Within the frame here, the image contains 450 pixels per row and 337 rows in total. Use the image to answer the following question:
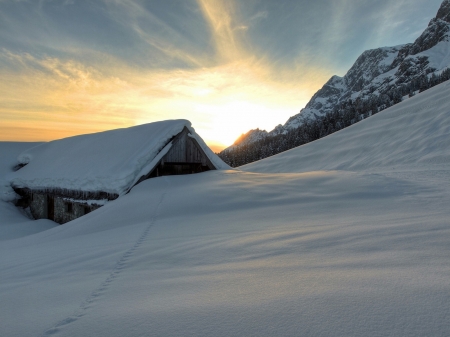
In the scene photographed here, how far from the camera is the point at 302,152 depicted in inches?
964

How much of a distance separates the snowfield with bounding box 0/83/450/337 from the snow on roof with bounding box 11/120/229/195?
420cm

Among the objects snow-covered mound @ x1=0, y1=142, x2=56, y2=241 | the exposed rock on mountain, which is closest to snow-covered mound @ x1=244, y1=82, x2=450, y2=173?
snow-covered mound @ x1=0, y1=142, x2=56, y2=241

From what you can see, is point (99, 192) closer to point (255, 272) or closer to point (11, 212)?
point (11, 212)

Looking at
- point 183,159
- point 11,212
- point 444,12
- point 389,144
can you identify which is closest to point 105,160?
point 183,159

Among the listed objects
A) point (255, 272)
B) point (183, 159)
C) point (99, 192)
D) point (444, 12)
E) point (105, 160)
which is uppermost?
point (444, 12)

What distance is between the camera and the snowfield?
1.56 metres

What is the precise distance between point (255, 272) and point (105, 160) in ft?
38.0

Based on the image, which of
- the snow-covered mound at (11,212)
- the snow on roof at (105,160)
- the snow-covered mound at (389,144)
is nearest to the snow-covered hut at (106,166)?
the snow on roof at (105,160)

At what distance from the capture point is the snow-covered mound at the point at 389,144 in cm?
1555

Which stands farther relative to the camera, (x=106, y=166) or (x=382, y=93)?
(x=382, y=93)

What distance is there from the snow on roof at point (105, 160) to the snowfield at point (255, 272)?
420 cm

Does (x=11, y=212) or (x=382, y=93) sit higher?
(x=382, y=93)

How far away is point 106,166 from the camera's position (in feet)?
37.9

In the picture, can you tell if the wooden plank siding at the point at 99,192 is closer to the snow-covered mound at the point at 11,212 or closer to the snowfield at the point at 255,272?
the snow-covered mound at the point at 11,212
